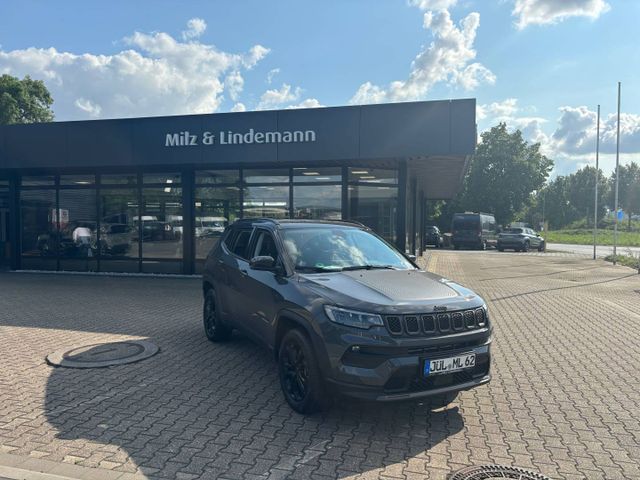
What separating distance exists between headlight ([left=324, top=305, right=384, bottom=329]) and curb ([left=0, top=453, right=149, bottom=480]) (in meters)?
1.77

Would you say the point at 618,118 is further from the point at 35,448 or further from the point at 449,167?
the point at 35,448

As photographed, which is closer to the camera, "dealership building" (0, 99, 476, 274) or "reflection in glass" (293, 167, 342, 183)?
"dealership building" (0, 99, 476, 274)

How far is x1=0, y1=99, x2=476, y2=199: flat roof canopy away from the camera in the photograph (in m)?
11.3

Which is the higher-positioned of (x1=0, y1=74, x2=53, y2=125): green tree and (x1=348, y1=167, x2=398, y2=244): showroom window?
(x1=0, y1=74, x2=53, y2=125): green tree

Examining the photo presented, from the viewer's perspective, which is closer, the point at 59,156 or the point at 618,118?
the point at 59,156

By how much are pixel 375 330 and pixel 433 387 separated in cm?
68

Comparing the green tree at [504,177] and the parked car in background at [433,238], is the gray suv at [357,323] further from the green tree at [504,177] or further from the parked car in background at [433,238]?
the green tree at [504,177]

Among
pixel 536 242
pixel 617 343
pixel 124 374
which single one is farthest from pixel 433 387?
pixel 536 242

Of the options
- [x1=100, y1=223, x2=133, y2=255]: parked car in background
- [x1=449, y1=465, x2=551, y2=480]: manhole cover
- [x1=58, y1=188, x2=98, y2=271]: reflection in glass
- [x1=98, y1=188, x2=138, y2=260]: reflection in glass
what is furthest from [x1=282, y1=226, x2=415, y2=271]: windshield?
[x1=58, y1=188, x2=98, y2=271]: reflection in glass

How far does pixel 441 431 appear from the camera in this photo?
4152 mm

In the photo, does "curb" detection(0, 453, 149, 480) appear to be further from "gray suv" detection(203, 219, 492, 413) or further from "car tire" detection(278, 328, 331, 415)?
"gray suv" detection(203, 219, 492, 413)

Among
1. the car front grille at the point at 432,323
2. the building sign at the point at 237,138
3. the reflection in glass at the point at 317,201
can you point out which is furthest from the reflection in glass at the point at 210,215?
the car front grille at the point at 432,323

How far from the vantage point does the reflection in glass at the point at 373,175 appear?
13.4 metres

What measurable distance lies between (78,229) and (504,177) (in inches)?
2128
